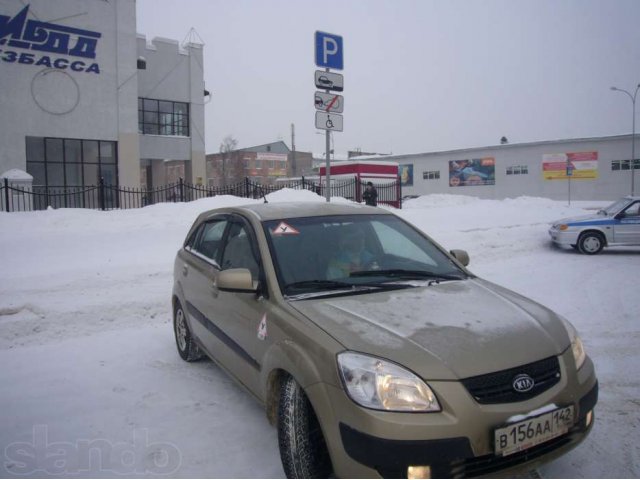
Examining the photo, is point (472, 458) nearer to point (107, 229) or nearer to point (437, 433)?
point (437, 433)

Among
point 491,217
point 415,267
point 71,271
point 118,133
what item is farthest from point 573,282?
point 118,133

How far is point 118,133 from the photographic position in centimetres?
2439

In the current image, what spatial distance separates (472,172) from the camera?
5231 cm

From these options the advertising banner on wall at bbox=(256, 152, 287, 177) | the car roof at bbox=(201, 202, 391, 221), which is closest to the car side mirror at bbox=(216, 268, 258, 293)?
the car roof at bbox=(201, 202, 391, 221)

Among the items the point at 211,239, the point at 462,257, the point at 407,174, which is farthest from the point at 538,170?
the point at 211,239

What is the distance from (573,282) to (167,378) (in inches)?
272

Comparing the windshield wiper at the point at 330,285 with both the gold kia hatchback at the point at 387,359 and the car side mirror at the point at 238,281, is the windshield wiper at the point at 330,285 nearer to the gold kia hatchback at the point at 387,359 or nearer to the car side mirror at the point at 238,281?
the gold kia hatchback at the point at 387,359

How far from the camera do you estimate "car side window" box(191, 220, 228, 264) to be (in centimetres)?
443

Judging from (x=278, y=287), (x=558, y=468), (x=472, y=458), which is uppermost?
(x=278, y=287)

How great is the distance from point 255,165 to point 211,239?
79.7m

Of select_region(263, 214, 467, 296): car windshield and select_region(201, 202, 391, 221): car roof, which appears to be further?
select_region(201, 202, 391, 221): car roof

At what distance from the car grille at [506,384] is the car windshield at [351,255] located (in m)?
1.04

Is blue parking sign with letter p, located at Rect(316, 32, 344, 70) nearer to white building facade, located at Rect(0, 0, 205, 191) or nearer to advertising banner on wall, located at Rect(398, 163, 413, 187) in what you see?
white building facade, located at Rect(0, 0, 205, 191)

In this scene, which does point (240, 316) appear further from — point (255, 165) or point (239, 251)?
point (255, 165)
